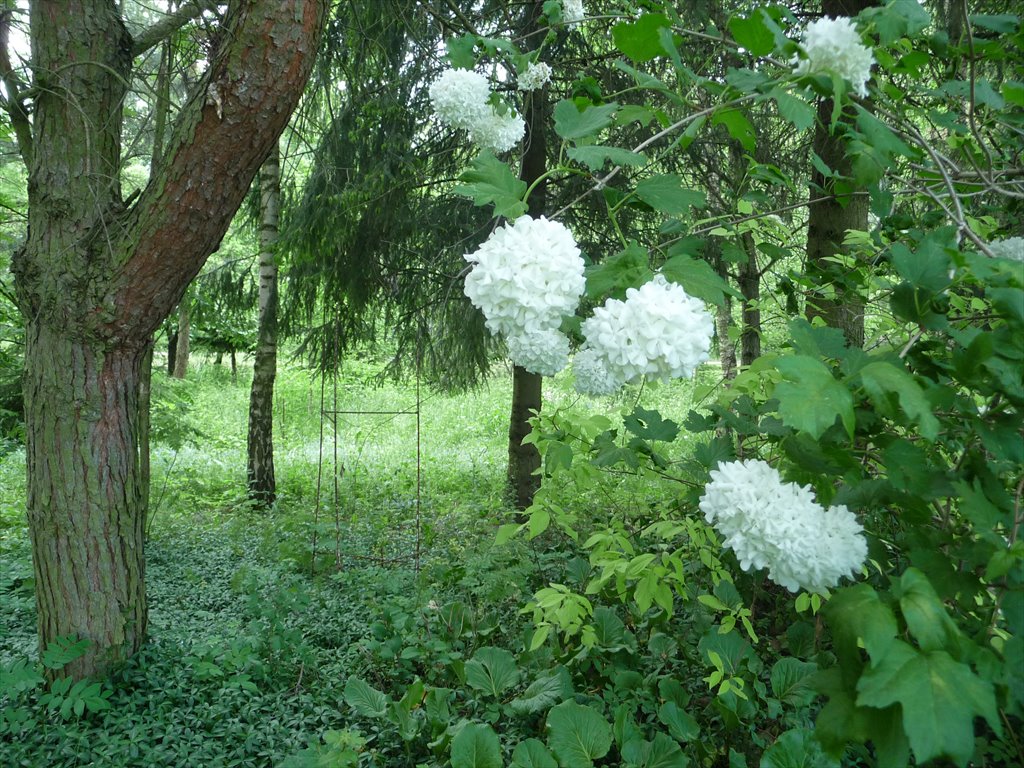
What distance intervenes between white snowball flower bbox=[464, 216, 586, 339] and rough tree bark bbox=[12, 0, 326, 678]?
1.62 m

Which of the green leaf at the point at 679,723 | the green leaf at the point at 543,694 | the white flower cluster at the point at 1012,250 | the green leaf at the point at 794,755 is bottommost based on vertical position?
the green leaf at the point at 543,694

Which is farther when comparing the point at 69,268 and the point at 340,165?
the point at 340,165

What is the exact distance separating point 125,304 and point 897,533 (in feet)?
9.41

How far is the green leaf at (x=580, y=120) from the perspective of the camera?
1.29m

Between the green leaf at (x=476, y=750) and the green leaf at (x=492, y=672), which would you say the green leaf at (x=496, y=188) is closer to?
the green leaf at (x=476, y=750)

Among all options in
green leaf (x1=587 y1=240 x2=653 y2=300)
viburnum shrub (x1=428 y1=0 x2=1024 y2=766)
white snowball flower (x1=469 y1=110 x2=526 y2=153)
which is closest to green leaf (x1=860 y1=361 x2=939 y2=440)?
viburnum shrub (x1=428 y1=0 x2=1024 y2=766)

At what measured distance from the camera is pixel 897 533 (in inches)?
103

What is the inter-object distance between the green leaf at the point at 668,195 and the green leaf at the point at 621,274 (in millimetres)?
97

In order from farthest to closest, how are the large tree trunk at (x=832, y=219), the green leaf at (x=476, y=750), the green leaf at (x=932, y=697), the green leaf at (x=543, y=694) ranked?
the large tree trunk at (x=832, y=219), the green leaf at (x=543, y=694), the green leaf at (x=476, y=750), the green leaf at (x=932, y=697)

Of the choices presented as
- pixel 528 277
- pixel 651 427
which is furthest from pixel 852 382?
pixel 651 427

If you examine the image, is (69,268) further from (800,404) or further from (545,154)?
(545,154)

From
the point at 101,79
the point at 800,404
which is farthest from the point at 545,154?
the point at 800,404

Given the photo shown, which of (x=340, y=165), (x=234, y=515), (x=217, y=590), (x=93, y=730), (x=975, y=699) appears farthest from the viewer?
(x=234, y=515)

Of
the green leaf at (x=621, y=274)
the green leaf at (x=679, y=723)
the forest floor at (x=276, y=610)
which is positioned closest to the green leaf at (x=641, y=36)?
the green leaf at (x=621, y=274)
